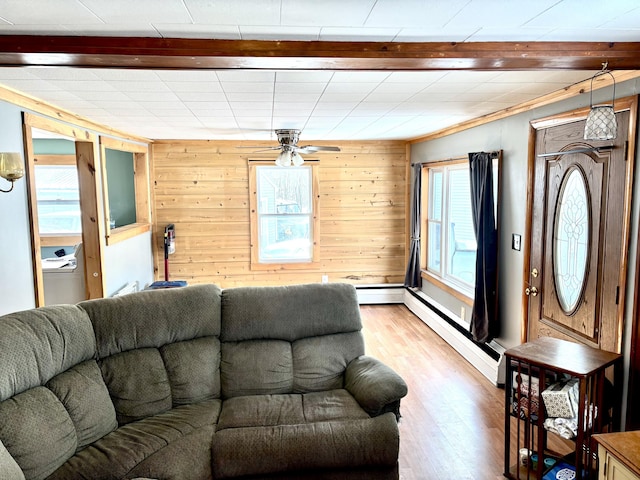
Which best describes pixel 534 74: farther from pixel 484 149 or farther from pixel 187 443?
pixel 187 443

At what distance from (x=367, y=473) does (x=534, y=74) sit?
2.47 meters

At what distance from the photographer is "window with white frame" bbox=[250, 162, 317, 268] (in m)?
6.49

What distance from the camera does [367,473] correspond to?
2.41m

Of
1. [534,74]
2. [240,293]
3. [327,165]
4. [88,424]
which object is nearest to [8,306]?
[88,424]

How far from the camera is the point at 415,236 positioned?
6188mm

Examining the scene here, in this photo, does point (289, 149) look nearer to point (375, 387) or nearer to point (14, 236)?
point (14, 236)

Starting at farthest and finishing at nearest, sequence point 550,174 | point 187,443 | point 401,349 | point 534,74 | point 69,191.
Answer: point 69,191 < point 401,349 < point 550,174 < point 534,74 < point 187,443

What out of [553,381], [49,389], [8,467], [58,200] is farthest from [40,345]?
[58,200]

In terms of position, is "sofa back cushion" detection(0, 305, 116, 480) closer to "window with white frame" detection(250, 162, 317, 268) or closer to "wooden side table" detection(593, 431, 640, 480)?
"wooden side table" detection(593, 431, 640, 480)

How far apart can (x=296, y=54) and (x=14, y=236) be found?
2.36 m

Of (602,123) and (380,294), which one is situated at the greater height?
(602,123)

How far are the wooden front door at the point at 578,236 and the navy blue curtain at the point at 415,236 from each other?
8.57ft

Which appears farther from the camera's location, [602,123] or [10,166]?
[10,166]

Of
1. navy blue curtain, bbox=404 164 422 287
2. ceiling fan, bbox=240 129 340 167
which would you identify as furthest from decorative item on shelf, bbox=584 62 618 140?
navy blue curtain, bbox=404 164 422 287
